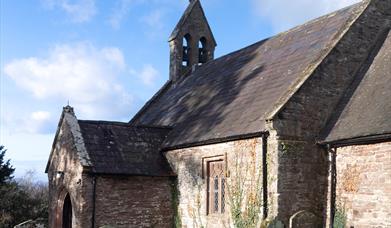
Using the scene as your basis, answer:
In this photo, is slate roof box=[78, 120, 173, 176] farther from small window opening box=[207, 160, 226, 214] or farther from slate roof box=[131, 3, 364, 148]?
small window opening box=[207, 160, 226, 214]

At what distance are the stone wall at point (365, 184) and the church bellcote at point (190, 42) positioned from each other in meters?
16.9

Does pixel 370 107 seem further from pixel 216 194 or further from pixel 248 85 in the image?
pixel 248 85

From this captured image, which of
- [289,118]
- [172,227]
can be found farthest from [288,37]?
[172,227]

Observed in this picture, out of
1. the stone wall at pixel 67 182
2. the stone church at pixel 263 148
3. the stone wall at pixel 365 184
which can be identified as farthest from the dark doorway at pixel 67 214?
the stone wall at pixel 365 184

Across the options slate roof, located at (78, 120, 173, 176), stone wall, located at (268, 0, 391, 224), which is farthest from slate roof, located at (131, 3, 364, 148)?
slate roof, located at (78, 120, 173, 176)

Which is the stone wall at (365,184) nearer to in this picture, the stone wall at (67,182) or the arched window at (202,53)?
the stone wall at (67,182)

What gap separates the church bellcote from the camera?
3103cm

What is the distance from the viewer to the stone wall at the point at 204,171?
16.2m

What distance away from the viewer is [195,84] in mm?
25953

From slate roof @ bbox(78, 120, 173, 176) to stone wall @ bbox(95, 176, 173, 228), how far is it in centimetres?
35

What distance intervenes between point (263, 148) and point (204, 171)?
328cm

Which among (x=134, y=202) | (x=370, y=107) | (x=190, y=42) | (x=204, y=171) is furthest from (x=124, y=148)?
(x=190, y=42)

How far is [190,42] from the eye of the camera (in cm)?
3166

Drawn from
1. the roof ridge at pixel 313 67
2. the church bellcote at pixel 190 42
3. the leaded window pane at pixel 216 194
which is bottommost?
the leaded window pane at pixel 216 194
